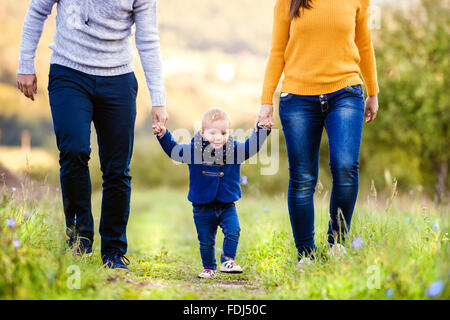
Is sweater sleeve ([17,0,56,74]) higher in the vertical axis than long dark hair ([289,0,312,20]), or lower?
lower

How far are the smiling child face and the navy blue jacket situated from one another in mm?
42

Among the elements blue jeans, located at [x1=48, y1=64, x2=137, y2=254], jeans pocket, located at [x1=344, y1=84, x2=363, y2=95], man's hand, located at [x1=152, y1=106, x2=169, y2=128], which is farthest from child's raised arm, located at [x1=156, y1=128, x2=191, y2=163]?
jeans pocket, located at [x1=344, y1=84, x2=363, y2=95]

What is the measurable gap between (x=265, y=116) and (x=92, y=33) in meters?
1.30

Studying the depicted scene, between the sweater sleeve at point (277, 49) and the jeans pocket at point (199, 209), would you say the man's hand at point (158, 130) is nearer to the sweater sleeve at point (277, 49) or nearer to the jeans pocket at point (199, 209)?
the jeans pocket at point (199, 209)

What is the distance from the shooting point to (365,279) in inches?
93.7

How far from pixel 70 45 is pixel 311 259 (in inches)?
83.6

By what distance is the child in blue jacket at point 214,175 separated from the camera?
352 centimetres

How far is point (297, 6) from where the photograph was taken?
3051mm

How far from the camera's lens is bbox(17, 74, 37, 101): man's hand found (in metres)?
3.13

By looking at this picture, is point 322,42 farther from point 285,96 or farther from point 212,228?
point 212,228

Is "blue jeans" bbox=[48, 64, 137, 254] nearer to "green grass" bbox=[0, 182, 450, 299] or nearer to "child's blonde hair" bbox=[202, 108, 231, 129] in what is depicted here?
"green grass" bbox=[0, 182, 450, 299]

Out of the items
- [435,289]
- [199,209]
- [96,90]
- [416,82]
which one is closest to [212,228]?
[199,209]
